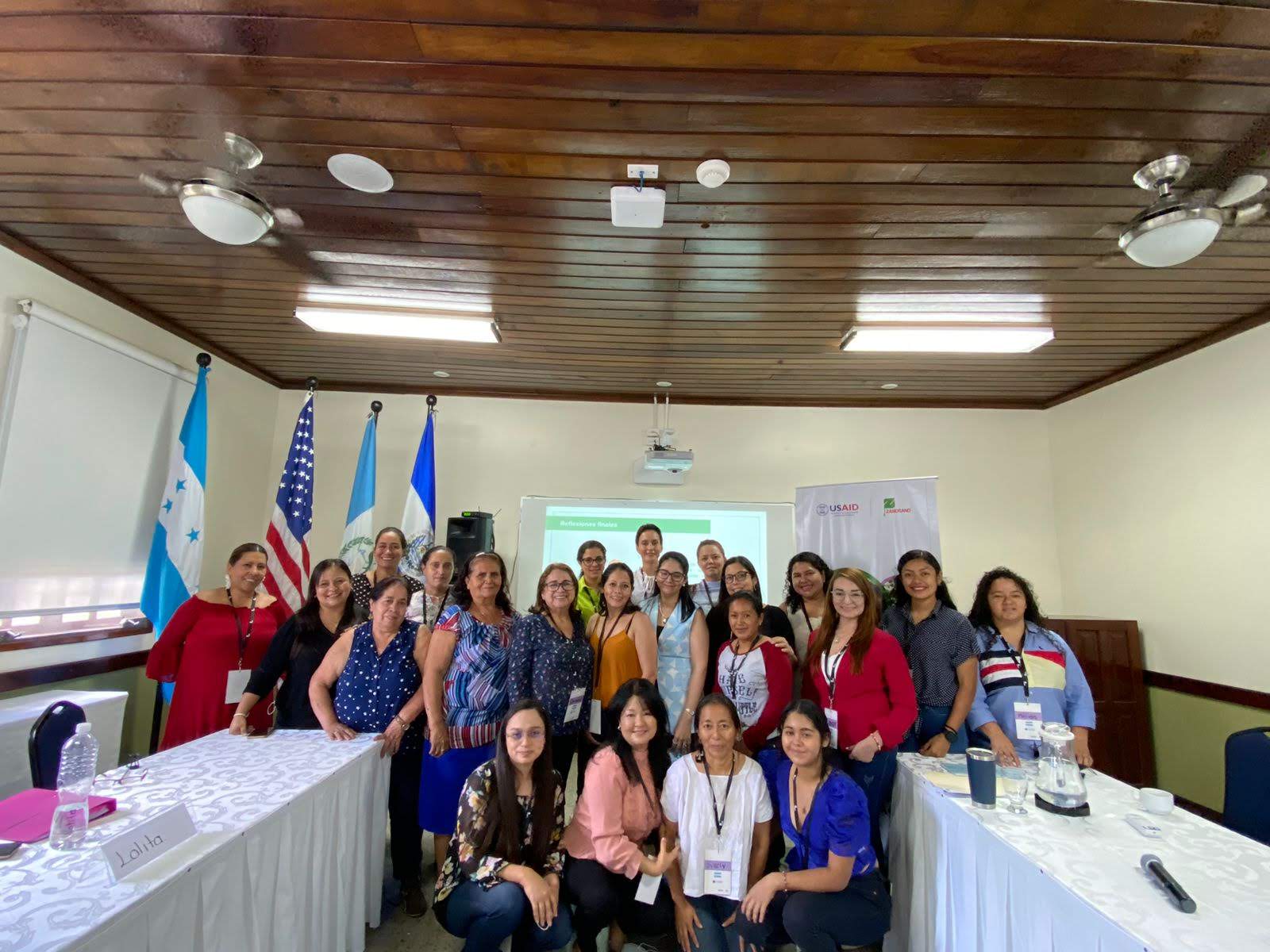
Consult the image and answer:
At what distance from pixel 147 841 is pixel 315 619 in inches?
50.4

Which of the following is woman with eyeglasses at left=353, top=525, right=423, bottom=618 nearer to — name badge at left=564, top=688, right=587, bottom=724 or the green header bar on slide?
name badge at left=564, top=688, right=587, bottom=724

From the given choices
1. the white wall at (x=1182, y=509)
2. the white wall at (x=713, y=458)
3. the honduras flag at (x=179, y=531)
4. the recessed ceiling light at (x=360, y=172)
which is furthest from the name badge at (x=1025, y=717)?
the honduras flag at (x=179, y=531)

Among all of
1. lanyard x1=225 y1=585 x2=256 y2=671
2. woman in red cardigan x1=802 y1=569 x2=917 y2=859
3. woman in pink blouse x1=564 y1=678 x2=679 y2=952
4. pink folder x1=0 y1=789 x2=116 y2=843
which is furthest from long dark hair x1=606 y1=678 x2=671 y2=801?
lanyard x1=225 y1=585 x2=256 y2=671

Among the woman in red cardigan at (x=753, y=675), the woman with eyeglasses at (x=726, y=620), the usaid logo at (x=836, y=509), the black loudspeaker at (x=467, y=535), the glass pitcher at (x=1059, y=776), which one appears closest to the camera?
the glass pitcher at (x=1059, y=776)

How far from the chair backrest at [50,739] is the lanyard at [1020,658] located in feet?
11.0

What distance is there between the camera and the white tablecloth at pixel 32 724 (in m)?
2.34

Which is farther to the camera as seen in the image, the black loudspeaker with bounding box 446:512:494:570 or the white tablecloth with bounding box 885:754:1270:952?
the black loudspeaker with bounding box 446:512:494:570

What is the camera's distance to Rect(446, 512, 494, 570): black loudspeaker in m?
4.32

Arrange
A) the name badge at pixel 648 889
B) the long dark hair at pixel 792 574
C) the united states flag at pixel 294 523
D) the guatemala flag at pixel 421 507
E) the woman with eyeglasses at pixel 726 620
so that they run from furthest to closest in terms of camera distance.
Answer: the guatemala flag at pixel 421 507 < the united states flag at pixel 294 523 < the long dark hair at pixel 792 574 < the woman with eyeglasses at pixel 726 620 < the name badge at pixel 648 889

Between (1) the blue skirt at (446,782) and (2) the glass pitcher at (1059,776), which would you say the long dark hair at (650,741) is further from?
(2) the glass pitcher at (1059,776)

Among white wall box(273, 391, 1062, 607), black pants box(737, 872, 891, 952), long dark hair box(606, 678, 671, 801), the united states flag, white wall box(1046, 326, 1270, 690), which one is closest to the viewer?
black pants box(737, 872, 891, 952)

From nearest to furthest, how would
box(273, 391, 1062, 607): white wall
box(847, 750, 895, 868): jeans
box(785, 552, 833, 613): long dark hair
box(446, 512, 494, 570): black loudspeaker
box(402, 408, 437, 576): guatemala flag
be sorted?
box(847, 750, 895, 868): jeans
box(785, 552, 833, 613): long dark hair
box(446, 512, 494, 570): black loudspeaker
box(402, 408, 437, 576): guatemala flag
box(273, 391, 1062, 607): white wall

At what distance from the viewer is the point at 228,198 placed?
2178 millimetres

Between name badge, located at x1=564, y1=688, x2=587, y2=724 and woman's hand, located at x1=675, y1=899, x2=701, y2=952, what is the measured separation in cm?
73
